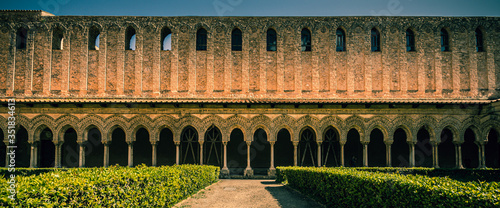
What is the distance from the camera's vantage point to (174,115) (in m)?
20.8

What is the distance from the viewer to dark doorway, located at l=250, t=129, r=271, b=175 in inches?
926

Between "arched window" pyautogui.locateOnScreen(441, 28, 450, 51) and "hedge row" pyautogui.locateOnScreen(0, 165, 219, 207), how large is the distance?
19.1 m

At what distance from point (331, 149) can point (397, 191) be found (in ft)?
53.5

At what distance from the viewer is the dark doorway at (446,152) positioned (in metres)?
22.8

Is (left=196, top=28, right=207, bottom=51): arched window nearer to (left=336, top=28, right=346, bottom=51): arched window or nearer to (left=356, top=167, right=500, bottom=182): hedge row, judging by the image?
(left=336, top=28, right=346, bottom=51): arched window

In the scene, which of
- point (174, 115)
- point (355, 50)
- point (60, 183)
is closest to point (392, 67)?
point (355, 50)

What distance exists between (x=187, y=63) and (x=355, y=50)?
422 inches

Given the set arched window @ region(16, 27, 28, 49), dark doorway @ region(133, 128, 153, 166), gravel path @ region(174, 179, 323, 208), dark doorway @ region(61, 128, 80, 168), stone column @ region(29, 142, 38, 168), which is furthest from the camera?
dark doorway @ region(133, 128, 153, 166)

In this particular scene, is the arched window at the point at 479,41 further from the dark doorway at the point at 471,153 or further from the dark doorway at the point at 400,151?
the dark doorway at the point at 400,151

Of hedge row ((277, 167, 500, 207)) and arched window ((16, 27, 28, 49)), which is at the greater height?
arched window ((16, 27, 28, 49))

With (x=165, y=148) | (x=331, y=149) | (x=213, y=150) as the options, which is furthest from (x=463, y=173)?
(x=165, y=148)

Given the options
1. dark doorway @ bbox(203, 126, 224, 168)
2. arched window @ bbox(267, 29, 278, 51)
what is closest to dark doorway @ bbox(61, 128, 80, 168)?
dark doorway @ bbox(203, 126, 224, 168)

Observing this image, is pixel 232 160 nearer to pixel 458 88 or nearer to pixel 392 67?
pixel 392 67

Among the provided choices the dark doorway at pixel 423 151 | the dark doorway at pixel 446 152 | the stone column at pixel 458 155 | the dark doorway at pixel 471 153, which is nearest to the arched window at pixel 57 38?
the dark doorway at pixel 423 151
